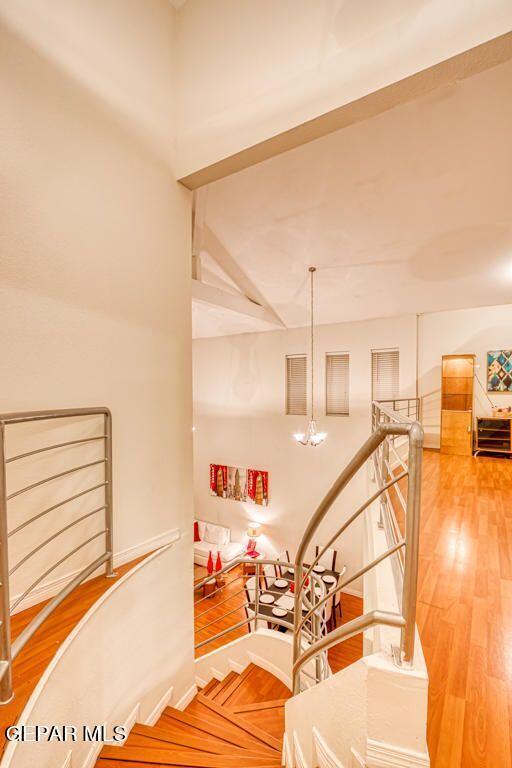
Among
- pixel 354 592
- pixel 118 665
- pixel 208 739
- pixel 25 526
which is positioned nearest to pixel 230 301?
pixel 25 526

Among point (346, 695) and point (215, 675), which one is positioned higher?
point (346, 695)

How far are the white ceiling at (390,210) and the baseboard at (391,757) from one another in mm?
3719

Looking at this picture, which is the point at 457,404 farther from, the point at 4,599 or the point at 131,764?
the point at 4,599

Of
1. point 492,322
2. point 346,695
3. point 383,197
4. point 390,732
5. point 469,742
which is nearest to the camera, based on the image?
point 390,732

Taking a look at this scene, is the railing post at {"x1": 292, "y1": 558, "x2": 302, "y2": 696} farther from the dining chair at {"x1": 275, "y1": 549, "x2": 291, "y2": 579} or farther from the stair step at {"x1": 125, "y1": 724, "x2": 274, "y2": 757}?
the dining chair at {"x1": 275, "y1": 549, "x2": 291, "y2": 579}

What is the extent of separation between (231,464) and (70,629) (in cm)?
737

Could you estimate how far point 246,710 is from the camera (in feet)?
8.61

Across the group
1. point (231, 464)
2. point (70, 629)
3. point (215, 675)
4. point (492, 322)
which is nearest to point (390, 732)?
point (70, 629)

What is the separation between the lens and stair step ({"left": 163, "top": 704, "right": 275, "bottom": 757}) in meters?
1.91

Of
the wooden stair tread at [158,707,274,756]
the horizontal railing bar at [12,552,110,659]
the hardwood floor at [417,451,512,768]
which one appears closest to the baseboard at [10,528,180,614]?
the horizontal railing bar at [12,552,110,659]

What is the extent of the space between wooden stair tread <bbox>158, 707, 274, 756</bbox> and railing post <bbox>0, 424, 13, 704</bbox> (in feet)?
4.74

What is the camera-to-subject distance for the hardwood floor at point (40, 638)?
1143mm

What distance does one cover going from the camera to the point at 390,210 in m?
3.80

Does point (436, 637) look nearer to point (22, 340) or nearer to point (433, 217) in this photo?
point (22, 340)
